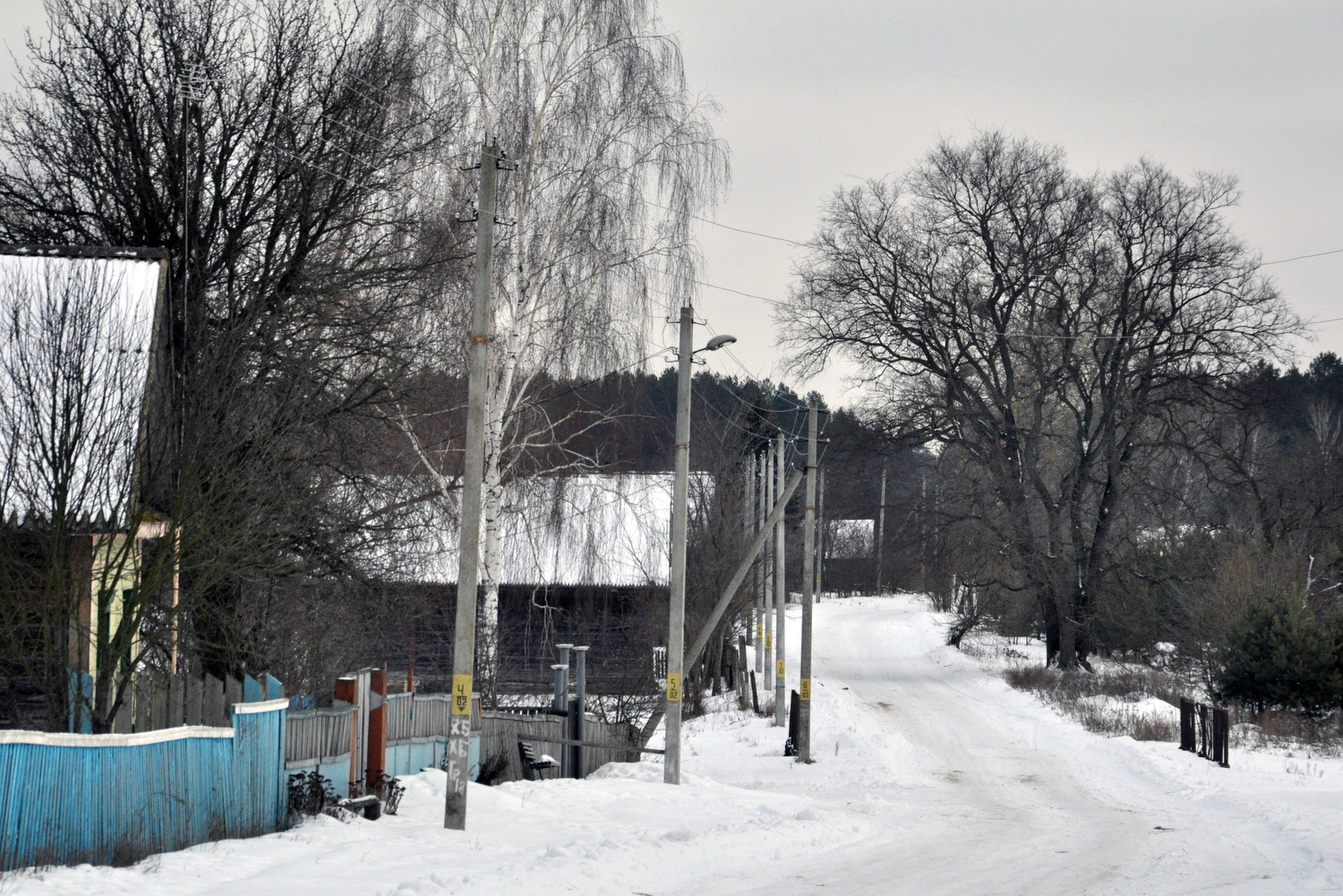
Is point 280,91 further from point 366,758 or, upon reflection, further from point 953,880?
point 953,880

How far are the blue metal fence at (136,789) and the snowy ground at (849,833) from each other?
0.87 ft

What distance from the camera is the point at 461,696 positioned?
1159 cm

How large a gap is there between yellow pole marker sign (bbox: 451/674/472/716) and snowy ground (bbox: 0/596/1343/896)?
1053 millimetres

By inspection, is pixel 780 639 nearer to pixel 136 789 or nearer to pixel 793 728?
pixel 793 728

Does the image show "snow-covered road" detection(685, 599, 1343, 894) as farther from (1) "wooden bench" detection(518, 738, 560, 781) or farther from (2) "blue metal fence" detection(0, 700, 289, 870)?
(2) "blue metal fence" detection(0, 700, 289, 870)

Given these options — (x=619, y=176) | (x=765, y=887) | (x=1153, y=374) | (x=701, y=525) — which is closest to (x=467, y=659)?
(x=765, y=887)

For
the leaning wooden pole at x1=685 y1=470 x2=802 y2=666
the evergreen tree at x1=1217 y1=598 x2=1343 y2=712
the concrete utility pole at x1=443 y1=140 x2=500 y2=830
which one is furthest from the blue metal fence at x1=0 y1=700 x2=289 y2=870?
the evergreen tree at x1=1217 y1=598 x2=1343 y2=712

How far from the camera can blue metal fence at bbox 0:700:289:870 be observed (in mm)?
8031

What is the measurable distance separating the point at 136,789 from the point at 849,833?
7.08 metres

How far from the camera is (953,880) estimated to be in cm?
1009

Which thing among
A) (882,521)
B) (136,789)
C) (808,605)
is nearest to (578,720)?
(808,605)

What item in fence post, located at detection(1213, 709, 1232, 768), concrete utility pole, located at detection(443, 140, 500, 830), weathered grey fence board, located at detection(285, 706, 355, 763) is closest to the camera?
weathered grey fence board, located at detection(285, 706, 355, 763)

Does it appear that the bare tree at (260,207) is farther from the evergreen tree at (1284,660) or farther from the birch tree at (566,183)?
the evergreen tree at (1284,660)

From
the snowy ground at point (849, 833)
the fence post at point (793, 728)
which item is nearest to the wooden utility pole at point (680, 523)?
the snowy ground at point (849, 833)
